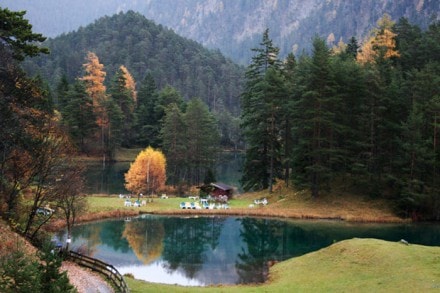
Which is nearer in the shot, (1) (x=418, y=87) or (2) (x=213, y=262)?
(2) (x=213, y=262)

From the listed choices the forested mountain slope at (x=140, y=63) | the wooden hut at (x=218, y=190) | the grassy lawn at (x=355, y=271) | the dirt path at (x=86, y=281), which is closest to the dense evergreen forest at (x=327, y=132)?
the wooden hut at (x=218, y=190)

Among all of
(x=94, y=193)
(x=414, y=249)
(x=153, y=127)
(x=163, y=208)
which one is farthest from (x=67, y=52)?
(x=414, y=249)

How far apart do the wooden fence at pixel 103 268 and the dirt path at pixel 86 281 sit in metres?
0.39

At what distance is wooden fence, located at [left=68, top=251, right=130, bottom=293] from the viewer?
23472 millimetres

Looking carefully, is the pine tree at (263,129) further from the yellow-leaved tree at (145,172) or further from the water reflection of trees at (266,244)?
the water reflection of trees at (266,244)

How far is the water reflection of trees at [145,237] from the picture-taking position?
124 feet

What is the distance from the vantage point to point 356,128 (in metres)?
58.7

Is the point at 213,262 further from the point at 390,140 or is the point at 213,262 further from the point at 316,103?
the point at 390,140

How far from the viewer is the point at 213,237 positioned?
146 feet

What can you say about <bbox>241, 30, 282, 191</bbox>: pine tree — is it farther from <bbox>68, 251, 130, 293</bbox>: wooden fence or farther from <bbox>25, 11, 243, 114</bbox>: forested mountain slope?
<bbox>25, 11, 243, 114</bbox>: forested mountain slope

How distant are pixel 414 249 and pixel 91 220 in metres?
31.3

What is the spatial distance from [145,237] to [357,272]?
A: 21.7 m

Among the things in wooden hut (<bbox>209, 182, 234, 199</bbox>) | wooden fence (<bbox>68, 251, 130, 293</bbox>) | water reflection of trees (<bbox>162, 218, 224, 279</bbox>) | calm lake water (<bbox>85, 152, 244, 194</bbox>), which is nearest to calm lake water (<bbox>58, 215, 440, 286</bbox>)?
water reflection of trees (<bbox>162, 218, 224, 279</bbox>)

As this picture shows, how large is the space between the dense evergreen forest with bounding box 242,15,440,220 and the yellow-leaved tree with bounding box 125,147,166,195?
13760 mm
